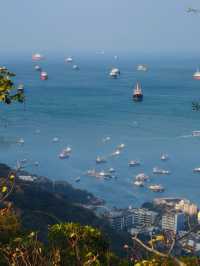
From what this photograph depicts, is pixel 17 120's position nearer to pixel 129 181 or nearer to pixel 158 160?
pixel 158 160


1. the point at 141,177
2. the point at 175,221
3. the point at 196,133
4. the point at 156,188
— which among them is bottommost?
the point at 156,188

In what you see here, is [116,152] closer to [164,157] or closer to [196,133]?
[164,157]

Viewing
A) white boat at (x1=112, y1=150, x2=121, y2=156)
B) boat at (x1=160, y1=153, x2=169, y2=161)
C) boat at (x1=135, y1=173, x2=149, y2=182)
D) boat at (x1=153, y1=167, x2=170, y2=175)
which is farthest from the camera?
white boat at (x1=112, y1=150, x2=121, y2=156)

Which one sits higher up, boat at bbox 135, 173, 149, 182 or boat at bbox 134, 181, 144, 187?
boat at bbox 135, 173, 149, 182

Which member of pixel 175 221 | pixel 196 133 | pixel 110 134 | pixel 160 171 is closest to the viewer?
pixel 175 221

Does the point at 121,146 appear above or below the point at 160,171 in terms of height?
above

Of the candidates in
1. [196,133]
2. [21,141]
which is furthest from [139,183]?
[21,141]

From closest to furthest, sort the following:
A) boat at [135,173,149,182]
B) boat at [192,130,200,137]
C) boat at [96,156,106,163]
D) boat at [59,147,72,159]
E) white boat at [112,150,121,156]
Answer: boat at [135,173,149,182]
boat at [96,156,106,163]
boat at [59,147,72,159]
white boat at [112,150,121,156]
boat at [192,130,200,137]

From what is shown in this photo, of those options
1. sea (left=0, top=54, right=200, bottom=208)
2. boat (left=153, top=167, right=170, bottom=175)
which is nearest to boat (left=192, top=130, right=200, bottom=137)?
sea (left=0, top=54, right=200, bottom=208)

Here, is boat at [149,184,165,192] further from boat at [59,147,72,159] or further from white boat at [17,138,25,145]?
white boat at [17,138,25,145]
